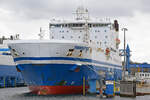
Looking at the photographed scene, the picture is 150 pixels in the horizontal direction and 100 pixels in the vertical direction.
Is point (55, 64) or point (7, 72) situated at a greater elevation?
point (55, 64)

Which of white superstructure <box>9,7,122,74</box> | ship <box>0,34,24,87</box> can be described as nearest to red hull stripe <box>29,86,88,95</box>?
white superstructure <box>9,7,122,74</box>

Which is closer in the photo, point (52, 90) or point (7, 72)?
point (52, 90)

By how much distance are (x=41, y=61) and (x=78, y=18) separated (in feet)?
57.4

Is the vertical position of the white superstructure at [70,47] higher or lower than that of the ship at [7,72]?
higher

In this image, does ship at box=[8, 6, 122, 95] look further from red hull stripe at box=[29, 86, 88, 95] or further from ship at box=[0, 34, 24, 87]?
ship at box=[0, 34, 24, 87]

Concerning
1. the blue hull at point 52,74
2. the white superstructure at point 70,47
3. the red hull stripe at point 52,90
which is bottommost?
the red hull stripe at point 52,90

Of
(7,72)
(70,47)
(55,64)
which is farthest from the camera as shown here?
(7,72)

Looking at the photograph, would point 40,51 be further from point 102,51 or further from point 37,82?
point 102,51

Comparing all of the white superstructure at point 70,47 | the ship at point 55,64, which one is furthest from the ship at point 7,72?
the ship at point 55,64

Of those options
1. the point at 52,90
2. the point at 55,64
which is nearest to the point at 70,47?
the point at 55,64

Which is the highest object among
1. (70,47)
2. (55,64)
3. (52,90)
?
(70,47)

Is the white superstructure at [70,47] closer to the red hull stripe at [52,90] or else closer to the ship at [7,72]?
the red hull stripe at [52,90]

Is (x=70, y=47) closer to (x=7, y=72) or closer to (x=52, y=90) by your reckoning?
(x=52, y=90)

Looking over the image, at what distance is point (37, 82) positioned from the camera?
28.3m
